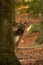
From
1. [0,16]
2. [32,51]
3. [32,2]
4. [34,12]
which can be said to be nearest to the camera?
[0,16]

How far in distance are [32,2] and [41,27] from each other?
2.15 meters

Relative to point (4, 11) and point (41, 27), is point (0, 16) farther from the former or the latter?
point (41, 27)

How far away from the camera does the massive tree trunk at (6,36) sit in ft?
11.7

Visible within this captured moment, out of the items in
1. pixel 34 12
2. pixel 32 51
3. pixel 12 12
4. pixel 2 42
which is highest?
pixel 12 12

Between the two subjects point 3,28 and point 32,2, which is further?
point 32,2

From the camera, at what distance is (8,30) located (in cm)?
369

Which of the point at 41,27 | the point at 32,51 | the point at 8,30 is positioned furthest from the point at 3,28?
the point at 41,27

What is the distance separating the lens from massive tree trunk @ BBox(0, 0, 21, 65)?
11.7 feet

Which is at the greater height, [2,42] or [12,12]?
[12,12]

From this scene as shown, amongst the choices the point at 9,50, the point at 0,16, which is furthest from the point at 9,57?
the point at 0,16

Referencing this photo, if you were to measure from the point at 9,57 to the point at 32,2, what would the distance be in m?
2.18

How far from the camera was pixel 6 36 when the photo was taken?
368 cm

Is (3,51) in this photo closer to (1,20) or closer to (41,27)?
(1,20)

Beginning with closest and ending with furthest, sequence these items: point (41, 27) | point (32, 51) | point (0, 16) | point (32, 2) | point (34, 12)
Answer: point (0, 16) < point (32, 2) < point (34, 12) < point (32, 51) < point (41, 27)
